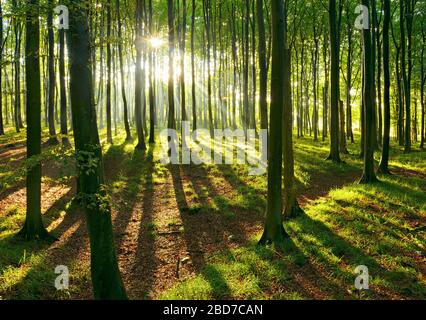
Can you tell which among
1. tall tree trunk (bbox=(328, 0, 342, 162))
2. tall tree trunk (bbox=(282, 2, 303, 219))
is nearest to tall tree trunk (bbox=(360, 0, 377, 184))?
tall tree trunk (bbox=(328, 0, 342, 162))

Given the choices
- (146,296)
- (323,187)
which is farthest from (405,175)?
(146,296)

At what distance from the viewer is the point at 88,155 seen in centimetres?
500

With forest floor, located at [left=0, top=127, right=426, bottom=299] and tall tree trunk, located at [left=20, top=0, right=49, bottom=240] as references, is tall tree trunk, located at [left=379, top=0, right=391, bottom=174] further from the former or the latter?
tall tree trunk, located at [left=20, top=0, right=49, bottom=240]

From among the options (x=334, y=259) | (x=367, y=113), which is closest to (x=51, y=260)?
(x=334, y=259)

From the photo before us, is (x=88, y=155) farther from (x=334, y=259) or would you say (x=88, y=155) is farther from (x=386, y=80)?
(x=386, y=80)

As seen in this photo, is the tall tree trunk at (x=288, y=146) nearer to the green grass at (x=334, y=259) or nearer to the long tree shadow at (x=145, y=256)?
the green grass at (x=334, y=259)

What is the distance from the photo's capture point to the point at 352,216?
9.84 m

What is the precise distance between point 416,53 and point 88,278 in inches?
1130

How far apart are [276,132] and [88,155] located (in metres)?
4.56

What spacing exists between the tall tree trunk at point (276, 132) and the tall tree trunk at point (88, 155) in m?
4.22

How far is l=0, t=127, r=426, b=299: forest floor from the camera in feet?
21.4

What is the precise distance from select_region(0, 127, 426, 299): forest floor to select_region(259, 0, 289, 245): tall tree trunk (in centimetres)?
49

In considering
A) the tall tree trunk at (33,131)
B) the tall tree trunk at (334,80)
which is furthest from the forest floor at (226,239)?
the tall tree trunk at (334,80)
